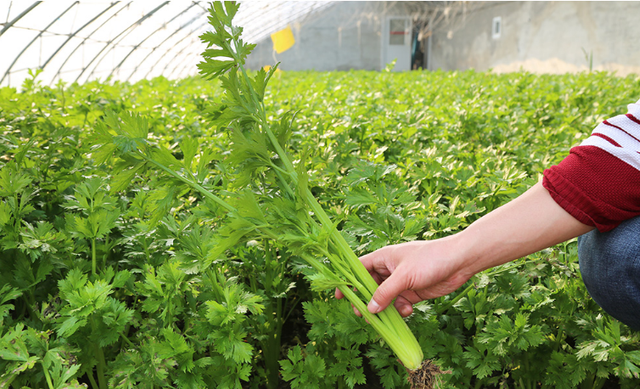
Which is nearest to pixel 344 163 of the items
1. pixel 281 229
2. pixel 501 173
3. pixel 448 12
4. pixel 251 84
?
pixel 501 173

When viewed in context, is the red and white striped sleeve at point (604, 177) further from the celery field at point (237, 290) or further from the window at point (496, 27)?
the window at point (496, 27)

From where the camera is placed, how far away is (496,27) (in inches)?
850

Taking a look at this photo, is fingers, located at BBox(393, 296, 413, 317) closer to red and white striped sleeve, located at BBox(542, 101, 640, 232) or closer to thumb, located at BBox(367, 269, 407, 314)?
thumb, located at BBox(367, 269, 407, 314)

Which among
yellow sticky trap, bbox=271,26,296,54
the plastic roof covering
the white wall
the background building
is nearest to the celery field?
yellow sticky trap, bbox=271,26,296,54

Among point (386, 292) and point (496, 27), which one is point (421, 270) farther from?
point (496, 27)

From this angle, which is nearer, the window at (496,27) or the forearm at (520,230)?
the forearm at (520,230)

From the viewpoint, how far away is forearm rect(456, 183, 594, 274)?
1.12m

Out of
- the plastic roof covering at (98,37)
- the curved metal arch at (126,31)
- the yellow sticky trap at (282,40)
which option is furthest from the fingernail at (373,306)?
the curved metal arch at (126,31)

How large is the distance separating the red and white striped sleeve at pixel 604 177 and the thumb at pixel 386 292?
1.48 feet

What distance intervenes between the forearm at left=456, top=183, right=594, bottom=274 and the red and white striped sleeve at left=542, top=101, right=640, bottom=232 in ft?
0.10

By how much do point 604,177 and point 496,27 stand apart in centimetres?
2351

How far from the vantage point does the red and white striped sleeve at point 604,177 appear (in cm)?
106

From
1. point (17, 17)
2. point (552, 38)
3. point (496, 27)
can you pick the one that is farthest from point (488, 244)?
point (496, 27)

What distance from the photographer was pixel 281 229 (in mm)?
1192
